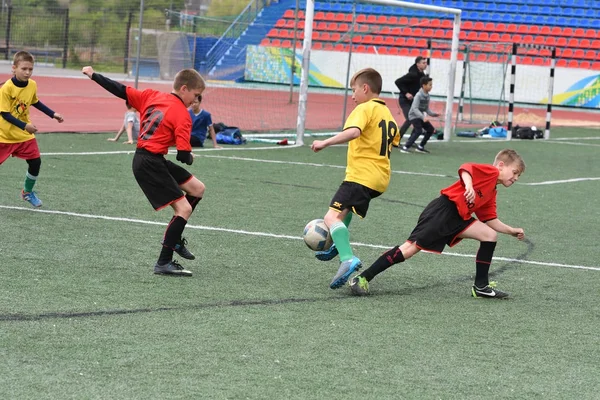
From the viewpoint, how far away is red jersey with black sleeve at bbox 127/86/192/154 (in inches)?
276

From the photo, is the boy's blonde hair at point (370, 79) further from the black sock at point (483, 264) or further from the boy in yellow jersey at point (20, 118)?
the boy in yellow jersey at point (20, 118)

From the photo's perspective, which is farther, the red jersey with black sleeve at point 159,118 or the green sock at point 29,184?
the green sock at point 29,184

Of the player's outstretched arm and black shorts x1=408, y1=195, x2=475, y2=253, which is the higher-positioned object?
the player's outstretched arm

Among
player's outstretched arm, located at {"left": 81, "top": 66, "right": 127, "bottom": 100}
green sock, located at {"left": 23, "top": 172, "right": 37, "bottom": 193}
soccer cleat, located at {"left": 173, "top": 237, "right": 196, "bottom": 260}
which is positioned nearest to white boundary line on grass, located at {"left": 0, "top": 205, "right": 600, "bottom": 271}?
green sock, located at {"left": 23, "top": 172, "right": 37, "bottom": 193}

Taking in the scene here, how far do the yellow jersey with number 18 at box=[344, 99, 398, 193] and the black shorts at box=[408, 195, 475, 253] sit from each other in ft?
1.37

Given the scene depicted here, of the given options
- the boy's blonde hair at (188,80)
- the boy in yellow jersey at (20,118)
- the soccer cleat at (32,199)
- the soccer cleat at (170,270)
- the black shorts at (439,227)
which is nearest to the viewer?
the black shorts at (439,227)

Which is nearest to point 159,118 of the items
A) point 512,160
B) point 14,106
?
point 512,160

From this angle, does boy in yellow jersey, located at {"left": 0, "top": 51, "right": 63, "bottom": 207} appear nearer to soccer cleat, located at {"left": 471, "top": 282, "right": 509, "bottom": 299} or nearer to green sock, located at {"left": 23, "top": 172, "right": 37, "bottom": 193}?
green sock, located at {"left": 23, "top": 172, "right": 37, "bottom": 193}

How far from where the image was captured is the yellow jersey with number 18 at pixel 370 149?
23.0 ft

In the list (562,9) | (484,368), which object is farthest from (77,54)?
(484,368)

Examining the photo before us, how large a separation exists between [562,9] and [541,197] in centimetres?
2641

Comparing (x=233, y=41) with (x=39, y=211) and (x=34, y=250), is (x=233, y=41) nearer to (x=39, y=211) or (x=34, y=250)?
(x=39, y=211)

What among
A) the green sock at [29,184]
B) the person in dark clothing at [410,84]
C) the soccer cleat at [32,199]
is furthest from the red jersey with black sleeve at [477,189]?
the person in dark clothing at [410,84]

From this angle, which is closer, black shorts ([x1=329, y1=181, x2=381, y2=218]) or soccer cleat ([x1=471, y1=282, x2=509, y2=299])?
soccer cleat ([x1=471, y1=282, x2=509, y2=299])
